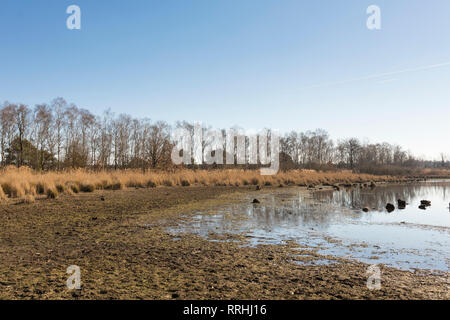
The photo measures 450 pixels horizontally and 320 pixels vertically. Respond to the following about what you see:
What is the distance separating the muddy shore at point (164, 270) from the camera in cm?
316

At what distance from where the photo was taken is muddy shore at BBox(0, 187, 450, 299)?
316 cm

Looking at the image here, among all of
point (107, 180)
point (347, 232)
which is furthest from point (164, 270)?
point (107, 180)

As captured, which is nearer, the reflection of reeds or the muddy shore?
the muddy shore

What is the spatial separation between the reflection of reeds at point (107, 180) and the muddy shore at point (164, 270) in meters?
5.02

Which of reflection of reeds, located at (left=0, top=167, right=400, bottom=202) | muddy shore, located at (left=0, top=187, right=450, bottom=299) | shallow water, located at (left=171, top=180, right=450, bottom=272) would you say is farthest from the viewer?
reflection of reeds, located at (left=0, top=167, right=400, bottom=202)

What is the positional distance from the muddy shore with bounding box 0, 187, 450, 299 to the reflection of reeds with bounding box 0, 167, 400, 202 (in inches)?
198

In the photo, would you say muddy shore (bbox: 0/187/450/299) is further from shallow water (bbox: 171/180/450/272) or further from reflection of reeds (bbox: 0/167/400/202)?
reflection of reeds (bbox: 0/167/400/202)

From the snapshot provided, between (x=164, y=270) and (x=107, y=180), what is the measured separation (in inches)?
486

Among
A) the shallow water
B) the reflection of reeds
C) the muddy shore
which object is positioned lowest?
the shallow water

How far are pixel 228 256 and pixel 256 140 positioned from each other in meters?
55.2

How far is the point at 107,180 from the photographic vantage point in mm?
15195

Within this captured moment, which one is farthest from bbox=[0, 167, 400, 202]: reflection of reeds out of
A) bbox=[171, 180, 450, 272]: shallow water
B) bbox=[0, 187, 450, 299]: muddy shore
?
bbox=[171, 180, 450, 272]: shallow water

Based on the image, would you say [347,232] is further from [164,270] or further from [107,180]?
[107,180]
